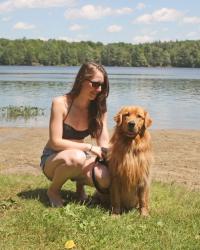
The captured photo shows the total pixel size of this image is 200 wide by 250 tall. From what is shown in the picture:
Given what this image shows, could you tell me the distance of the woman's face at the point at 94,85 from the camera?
591cm

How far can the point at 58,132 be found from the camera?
590cm

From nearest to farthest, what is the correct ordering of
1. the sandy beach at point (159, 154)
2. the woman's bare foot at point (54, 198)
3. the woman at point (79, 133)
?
the woman at point (79, 133) → the woman's bare foot at point (54, 198) → the sandy beach at point (159, 154)

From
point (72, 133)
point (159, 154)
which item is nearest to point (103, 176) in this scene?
point (72, 133)

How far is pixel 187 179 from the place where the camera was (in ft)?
28.2

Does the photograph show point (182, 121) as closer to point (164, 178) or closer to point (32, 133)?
point (32, 133)

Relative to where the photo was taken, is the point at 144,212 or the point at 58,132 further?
the point at 58,132

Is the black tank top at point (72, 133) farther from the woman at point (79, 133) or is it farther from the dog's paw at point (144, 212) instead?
the dog's paw at point (144, 212)

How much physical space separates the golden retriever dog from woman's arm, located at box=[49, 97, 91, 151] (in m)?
0.45

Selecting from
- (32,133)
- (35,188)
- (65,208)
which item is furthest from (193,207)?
(32,133)

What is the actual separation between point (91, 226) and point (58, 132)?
4.23ft

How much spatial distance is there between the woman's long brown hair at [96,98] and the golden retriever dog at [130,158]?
55cm

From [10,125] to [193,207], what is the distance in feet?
40.6

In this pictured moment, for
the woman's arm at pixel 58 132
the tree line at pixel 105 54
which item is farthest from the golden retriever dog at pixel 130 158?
the tree line at pixel 105 54

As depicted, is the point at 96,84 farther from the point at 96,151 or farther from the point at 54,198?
the point at 54,198
